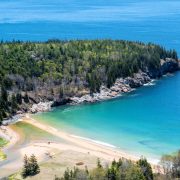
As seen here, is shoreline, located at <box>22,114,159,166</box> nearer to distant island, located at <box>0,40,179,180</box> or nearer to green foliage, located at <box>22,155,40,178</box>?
distant island, located at <box>0,40,179,180</box>

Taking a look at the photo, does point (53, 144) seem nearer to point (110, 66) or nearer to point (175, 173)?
point (175, 173)

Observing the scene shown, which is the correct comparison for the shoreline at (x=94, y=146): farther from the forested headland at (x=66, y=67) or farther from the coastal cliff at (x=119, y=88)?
the coastal cliff at (x=119, y=88)

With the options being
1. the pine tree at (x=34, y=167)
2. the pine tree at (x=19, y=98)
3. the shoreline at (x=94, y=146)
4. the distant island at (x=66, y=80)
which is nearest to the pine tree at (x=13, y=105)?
the distant island at (x=66, y=80)

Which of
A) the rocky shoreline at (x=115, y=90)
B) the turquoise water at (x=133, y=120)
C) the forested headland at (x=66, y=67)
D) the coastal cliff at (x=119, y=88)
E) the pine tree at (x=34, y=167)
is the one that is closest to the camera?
the pine tree at (x=34, y=167)

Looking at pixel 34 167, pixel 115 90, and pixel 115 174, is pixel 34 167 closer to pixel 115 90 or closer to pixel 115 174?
pixel 115 174

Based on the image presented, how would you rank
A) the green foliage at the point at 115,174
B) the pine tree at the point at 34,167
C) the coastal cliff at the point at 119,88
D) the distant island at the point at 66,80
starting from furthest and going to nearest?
1. the coastal cliff at the point at 119,88
2. the distant island at the point at 66,80
3. the pine tree at the point at 34,167
4. the green foliage at the point at 115,174

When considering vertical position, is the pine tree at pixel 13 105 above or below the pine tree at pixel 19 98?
below

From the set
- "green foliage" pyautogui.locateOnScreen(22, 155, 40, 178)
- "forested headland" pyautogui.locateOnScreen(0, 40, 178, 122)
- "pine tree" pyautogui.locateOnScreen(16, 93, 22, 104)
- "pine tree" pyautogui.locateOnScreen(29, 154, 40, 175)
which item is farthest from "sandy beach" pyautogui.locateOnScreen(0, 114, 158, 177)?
"forested headland" pyautogui.locateOnScreen(0, 40, 178, 122)

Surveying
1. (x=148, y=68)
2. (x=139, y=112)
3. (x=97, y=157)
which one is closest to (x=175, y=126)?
(x=139, y=112)
